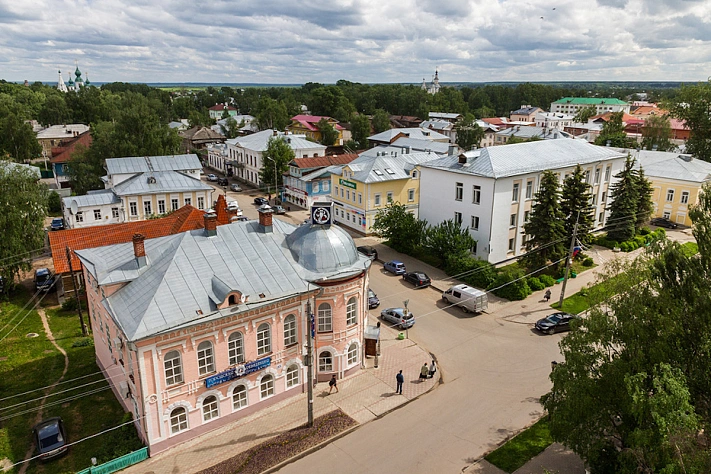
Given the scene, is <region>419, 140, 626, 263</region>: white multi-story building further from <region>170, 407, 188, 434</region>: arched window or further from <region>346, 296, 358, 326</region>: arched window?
<region>170, 407, 188, 434</region>: arched window

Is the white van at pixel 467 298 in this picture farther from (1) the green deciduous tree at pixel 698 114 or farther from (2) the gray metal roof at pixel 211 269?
(1) the green deciduous tree at pixel 698 114

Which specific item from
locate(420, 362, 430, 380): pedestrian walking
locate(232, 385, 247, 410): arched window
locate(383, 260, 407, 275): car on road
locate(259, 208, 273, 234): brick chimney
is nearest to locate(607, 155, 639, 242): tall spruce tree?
locate(383, 260, 407, 275): car on road

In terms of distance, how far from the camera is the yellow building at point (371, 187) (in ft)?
169

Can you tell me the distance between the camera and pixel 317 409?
957 inches

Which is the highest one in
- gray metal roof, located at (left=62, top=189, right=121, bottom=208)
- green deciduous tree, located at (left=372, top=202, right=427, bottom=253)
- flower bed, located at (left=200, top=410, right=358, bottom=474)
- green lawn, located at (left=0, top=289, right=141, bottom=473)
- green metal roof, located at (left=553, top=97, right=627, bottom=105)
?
green metal roof, located at (left=553, top=97, right=627, bottom=105)

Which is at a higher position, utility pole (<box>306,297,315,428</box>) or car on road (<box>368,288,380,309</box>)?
utility pole (<box>306,297,315,428</box>)

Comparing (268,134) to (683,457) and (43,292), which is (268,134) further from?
(683,457)

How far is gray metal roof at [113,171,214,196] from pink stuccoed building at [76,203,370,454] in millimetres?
26463

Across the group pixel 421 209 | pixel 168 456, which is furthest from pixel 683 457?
pixel 421 209

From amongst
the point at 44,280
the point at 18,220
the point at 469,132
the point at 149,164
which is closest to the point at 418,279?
the point at 44,280

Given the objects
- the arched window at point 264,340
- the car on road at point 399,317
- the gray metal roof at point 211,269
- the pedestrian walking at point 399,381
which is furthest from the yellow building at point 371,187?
the arched window at point 264,340

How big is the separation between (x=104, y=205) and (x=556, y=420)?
48.4 meters

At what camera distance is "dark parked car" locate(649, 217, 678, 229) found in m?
54.7

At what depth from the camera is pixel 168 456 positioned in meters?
21.1
